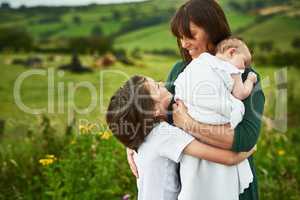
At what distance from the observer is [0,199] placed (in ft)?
14.2

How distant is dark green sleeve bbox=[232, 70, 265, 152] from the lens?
262cm

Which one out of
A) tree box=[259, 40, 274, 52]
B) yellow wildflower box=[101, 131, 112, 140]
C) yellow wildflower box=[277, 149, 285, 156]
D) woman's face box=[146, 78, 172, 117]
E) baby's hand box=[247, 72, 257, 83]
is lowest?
→ yellow wildflower box=[277, 149, 285, 156]

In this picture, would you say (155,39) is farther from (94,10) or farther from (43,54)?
(43,54)

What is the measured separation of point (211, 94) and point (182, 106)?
0.15 m

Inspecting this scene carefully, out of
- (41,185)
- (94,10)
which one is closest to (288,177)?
(41,185)

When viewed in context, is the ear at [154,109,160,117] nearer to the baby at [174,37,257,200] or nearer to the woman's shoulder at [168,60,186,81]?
the baby at [174,37,257,200]

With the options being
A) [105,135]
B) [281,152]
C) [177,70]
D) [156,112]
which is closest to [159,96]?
[156,112]

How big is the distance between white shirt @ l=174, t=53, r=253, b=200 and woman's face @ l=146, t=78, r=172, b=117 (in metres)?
0.05

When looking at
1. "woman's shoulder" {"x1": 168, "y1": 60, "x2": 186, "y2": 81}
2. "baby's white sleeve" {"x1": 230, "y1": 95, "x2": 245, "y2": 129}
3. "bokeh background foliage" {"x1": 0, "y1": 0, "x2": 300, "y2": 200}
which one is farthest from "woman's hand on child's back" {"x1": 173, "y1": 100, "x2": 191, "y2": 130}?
"bokeh background foliage" {"x1": 0, "y1": 0, "x2": 300, "y2": 200}

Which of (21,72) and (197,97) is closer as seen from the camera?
(197,97)

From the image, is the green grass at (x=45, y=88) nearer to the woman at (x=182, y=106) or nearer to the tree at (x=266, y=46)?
the tree at (x=266, y=46)

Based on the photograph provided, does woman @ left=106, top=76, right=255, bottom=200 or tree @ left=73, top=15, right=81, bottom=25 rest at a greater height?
tree @ left=73, top=15, right=81, bottom=25

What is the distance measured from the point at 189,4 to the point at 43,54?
300cm

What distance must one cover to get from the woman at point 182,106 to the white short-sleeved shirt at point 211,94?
0.04m
